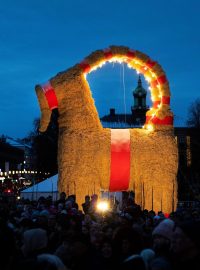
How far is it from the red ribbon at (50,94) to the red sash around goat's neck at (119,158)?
178 cm

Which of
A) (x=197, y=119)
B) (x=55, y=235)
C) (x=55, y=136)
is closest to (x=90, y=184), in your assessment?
(x=55, y=235)

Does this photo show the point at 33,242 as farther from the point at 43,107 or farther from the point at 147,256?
the point at 43,107

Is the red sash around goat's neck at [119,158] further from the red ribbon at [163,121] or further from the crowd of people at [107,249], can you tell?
the crowd of people at [107,249]

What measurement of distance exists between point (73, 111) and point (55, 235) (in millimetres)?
7823

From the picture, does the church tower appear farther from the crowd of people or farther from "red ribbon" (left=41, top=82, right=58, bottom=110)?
the crowd of people

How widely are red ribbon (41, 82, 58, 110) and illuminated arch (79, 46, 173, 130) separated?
50.4 inches

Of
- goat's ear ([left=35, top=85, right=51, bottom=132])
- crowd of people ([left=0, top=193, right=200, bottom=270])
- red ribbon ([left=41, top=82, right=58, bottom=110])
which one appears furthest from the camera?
goat's ear ([left=35, top=85, right=51, bottom=132])

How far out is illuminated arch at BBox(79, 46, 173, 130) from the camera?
1531 cm

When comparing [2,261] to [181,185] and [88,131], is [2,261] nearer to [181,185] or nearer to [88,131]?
[88,131]

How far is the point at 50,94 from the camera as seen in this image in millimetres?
14812

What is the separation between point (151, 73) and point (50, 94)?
305 cm

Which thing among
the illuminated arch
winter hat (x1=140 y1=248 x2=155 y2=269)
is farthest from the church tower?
winter hat (x1=140 y1=248 x2=155 y2=269)


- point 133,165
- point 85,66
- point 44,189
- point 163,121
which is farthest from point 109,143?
point 44,189

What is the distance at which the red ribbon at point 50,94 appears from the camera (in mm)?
14781
